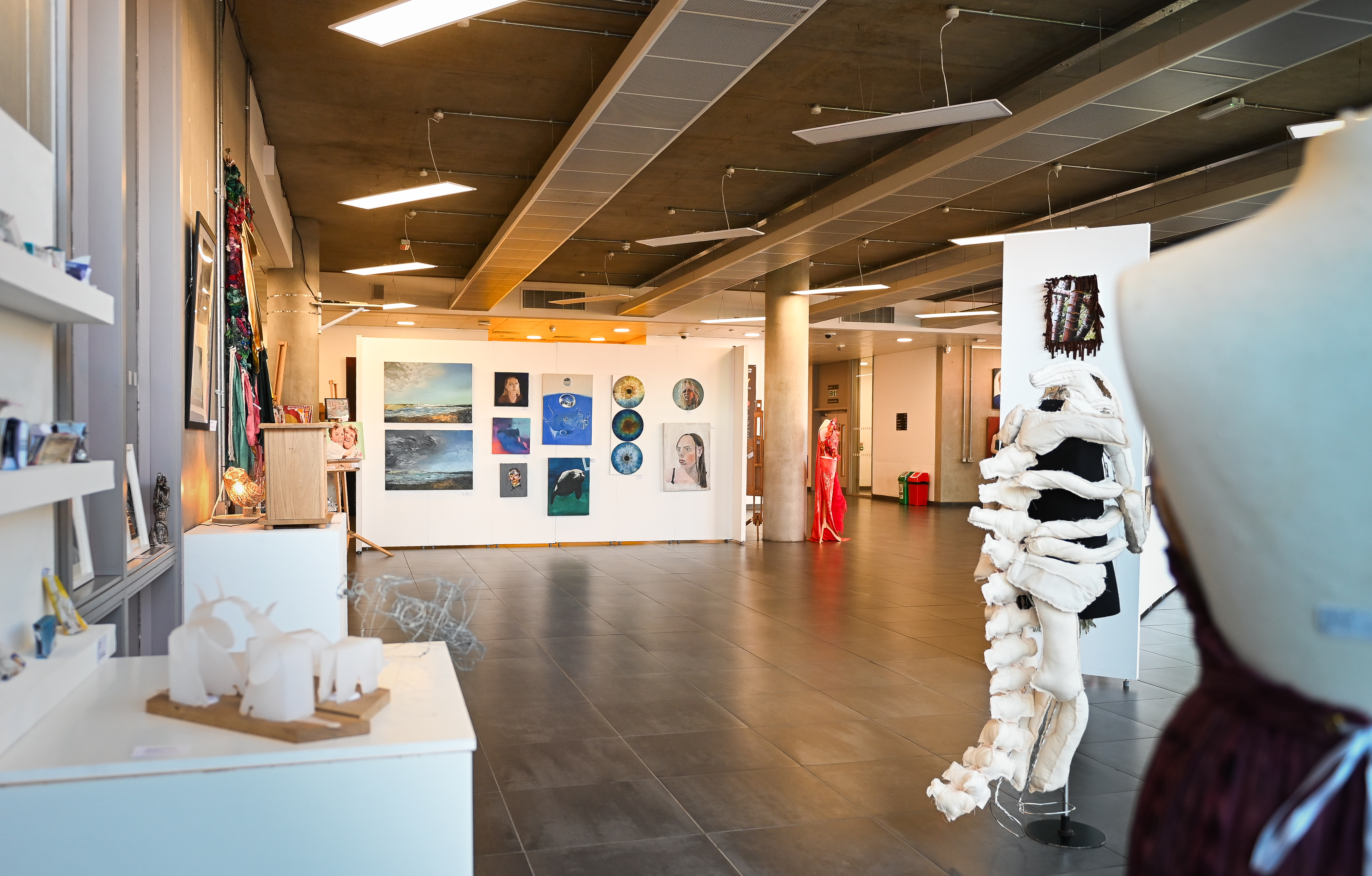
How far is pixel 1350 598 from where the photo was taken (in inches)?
37.8

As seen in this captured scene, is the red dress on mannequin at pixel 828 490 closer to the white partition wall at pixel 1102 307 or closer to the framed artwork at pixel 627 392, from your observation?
the framed artwork at pixel 627 392

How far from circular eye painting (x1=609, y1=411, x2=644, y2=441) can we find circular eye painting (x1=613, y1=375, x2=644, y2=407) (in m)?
0.12

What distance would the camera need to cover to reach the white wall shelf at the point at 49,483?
65.1 inches

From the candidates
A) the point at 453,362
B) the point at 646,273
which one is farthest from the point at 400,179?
the point at 646,273

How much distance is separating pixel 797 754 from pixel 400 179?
30.9 feet

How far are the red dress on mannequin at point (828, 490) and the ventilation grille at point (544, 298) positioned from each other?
6.69 m

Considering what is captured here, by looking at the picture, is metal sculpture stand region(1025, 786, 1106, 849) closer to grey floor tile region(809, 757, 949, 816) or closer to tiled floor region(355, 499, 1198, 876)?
tiled floor region(355, 499, 1198, 876)

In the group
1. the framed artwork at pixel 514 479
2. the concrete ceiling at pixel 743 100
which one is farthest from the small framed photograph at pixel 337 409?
the concrete ceiling at pixel 743 100

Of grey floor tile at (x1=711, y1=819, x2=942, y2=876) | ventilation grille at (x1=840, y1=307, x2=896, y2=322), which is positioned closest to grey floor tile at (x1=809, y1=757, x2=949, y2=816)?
grey floor tile at (x1=711, y1=819, x2=942, y2=876)

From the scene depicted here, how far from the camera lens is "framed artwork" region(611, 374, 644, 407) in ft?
43.3

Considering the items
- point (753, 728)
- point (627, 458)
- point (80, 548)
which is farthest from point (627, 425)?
point (80, 548)

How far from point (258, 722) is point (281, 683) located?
0.08m

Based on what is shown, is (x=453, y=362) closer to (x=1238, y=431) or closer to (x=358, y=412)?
(x=358, y=412)

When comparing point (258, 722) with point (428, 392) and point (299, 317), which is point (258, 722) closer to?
point (428, 392)
